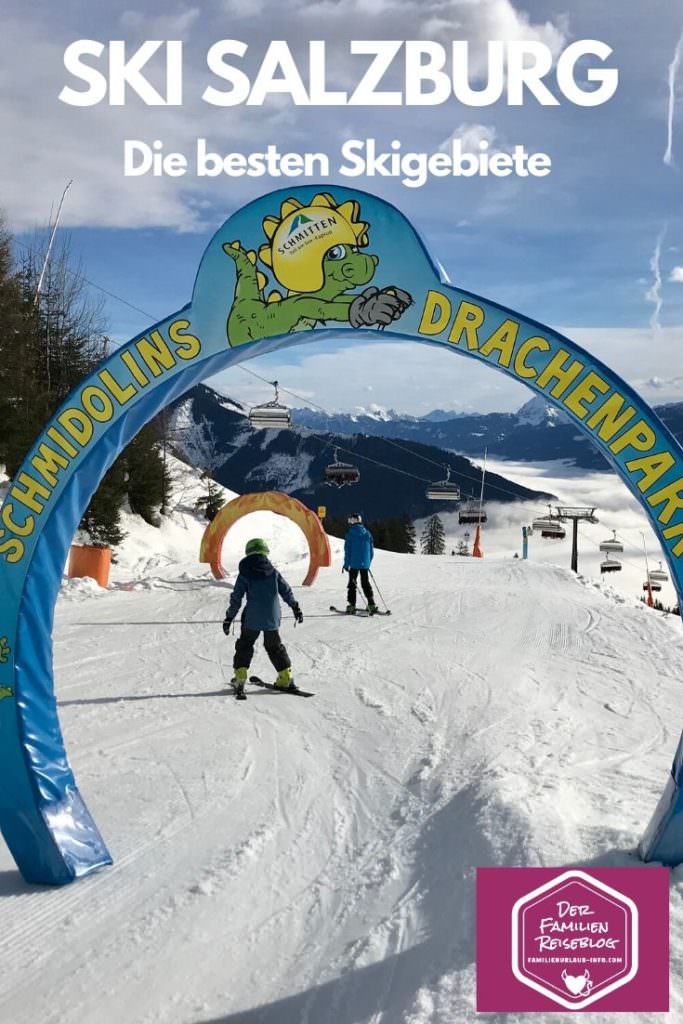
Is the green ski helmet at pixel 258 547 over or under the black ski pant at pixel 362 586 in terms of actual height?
over

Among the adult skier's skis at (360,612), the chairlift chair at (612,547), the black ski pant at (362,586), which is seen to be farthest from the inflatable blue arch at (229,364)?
the chairlift chair at (612,547)

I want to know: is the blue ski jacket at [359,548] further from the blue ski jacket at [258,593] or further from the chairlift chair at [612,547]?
the chairlift chair at [612,547]

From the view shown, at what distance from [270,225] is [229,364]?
3.08 ft

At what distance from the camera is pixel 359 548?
13258 mm

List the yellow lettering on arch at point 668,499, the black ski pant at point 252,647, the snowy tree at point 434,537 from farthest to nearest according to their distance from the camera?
1. the snowy tree at point 434,537
2. the black ski pant at point 252,647
3. the yellow lettering on arch at point 668,499

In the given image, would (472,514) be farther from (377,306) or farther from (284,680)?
(377,306)

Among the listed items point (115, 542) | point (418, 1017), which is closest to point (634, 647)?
point (418, 1017)

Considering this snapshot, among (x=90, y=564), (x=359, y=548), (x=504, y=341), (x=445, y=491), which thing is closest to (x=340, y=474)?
(x=445, y=491)

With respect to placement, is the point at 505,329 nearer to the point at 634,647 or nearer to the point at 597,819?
the point at 597,819

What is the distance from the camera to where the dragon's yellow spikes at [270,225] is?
4875 millimetres

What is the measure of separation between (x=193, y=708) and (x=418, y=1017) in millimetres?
5215

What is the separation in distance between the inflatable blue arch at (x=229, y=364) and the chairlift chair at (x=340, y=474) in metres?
15.7

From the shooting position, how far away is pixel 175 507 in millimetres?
33531

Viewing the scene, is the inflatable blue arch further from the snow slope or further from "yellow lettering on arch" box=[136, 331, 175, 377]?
the snow slope
